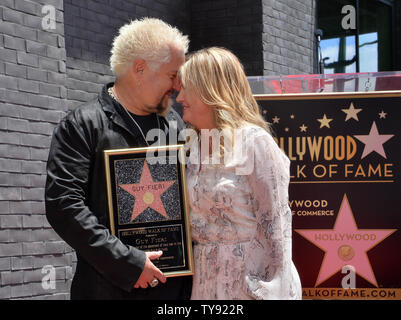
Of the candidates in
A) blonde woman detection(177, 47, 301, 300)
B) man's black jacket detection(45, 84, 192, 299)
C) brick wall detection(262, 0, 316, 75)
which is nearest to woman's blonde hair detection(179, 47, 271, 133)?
blonde woman detection(177, 47, 301, 300)

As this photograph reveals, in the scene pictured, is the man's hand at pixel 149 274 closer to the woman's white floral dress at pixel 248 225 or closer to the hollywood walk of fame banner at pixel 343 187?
the woman's white floral dress at pixel 248 225

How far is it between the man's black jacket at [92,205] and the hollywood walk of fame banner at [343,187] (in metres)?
1.04

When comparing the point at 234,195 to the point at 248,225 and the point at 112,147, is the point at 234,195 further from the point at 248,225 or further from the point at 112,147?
the point at 112,147

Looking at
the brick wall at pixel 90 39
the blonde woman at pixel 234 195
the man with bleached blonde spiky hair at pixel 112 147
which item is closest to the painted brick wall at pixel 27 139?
the brick wall at pixel 90 39

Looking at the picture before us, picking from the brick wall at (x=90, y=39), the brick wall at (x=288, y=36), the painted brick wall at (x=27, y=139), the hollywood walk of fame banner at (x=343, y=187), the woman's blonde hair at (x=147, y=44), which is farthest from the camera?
the brick wall at (x=288, y=36)

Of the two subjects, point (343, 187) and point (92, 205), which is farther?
point (343, 187)

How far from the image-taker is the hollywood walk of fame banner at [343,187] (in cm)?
352

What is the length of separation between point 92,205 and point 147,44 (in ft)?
2.43

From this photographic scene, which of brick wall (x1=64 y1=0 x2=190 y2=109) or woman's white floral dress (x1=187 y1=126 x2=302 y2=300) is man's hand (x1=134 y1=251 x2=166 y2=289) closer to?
woman's white floral dress (x1=187 y1=126 x2=302 y2=300)

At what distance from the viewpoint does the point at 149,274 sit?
103 inches

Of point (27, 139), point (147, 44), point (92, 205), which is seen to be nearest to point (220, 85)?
point (147, 44)

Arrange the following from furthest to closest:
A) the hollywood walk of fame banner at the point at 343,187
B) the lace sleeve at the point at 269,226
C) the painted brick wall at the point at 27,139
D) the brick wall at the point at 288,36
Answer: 1. the brick wall at the point at 288,36
2. the painted brick wall at the point at 27,139
3. the hollywood walk of fame banner at the point at 343,187
4. the lace sleeve at the point at 269,226

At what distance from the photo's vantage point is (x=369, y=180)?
3.53 metres

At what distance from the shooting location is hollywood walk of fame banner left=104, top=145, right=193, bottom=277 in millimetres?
2668
